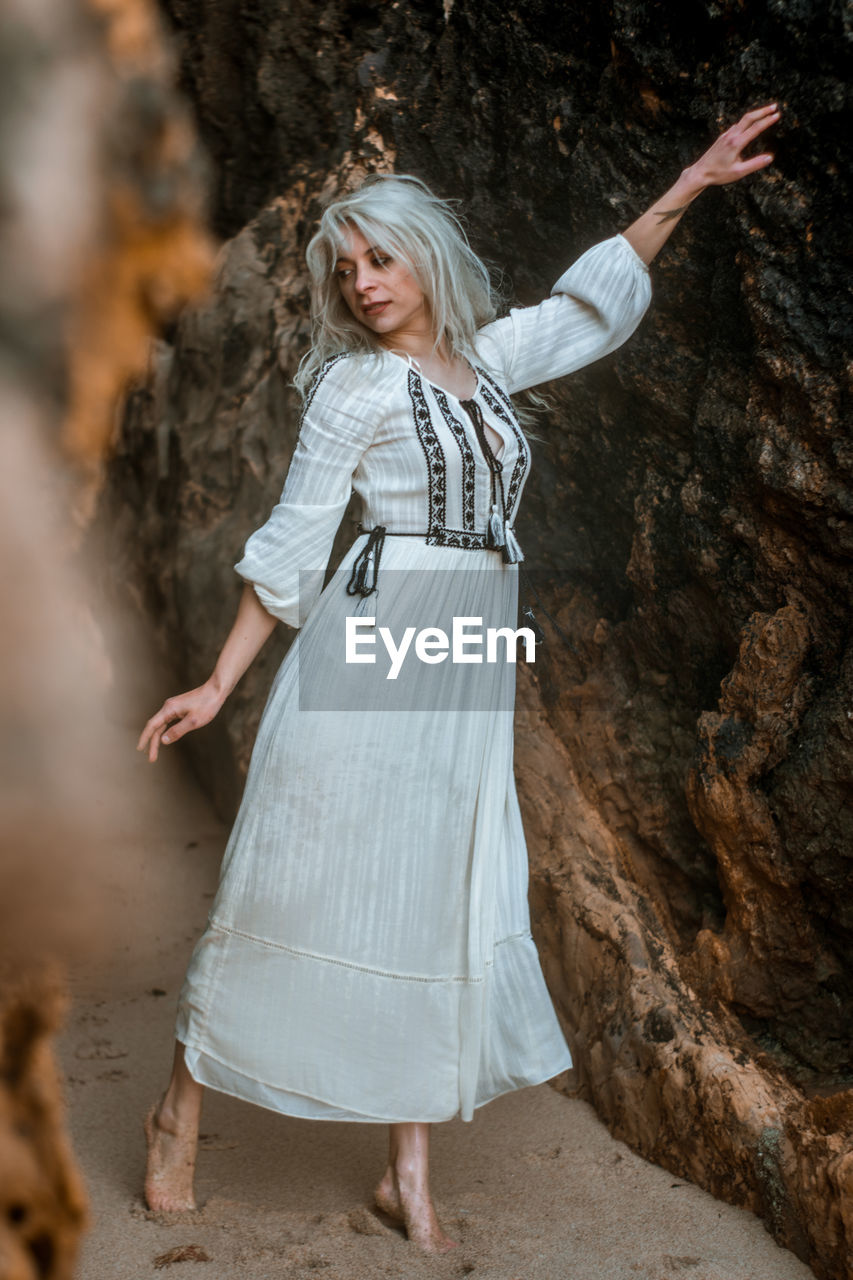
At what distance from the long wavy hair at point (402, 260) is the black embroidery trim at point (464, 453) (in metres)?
0.16

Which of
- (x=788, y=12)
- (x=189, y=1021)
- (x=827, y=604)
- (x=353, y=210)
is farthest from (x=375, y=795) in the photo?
(x=788, y=12)

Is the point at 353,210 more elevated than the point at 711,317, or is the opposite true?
the point at 353,210

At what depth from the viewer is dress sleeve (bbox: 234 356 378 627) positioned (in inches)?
76.6

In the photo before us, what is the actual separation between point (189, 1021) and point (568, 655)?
1207 mm

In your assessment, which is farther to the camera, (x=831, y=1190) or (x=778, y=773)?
(x=778, y=773)

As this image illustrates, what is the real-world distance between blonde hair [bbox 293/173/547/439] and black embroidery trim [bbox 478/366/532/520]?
0.08m

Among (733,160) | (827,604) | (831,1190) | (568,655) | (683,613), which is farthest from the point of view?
(568,655)

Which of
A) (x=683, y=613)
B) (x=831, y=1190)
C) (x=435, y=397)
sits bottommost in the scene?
(x=831, y=1190)

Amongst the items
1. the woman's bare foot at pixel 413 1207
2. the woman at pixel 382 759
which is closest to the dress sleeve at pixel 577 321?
the woman at pixel 382 759

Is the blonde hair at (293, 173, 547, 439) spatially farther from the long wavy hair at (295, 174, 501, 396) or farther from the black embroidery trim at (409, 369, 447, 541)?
the black embroidery trim at (409, 369, 447, 541)

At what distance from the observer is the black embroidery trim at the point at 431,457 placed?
77.1 inches

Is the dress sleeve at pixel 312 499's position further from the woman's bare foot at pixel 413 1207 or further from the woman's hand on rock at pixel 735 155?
the woman's bare foot at pixel 413 1207

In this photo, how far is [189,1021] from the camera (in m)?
2.00

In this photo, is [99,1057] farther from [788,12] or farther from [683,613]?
[788,12]
